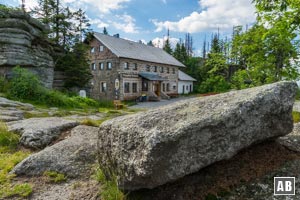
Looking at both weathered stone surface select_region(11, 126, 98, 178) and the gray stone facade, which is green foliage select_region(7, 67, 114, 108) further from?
the gray stone facade

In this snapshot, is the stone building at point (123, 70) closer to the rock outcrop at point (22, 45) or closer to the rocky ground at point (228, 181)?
the rock outcrop at point (22, 45)

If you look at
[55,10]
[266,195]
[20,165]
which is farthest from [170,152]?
[55,10]

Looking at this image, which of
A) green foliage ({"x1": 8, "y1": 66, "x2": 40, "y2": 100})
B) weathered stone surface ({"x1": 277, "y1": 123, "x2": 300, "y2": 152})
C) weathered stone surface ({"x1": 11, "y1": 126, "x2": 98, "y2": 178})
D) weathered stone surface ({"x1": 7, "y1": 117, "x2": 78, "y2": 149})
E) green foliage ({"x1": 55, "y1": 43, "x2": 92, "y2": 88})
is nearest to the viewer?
weathered stone surface ({"x1": 277, "y1": 123, "x2": 300, "y2": 152})

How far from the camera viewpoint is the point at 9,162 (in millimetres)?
3533

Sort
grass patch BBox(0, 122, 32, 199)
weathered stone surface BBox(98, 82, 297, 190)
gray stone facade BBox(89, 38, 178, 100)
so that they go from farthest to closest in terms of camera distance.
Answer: gray stone facade BBox(89, 38, 178, 100) → grass patch BBox(0, 122, 32, 199) → weathered stone surface BBox(98, 82, 297, 190)

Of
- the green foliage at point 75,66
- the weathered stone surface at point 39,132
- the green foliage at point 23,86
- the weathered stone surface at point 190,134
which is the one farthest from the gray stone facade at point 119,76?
the weathered stone surface at point 190,134

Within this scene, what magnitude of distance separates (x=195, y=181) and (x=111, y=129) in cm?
103

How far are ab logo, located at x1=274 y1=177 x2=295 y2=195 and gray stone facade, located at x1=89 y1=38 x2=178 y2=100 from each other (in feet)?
74.4

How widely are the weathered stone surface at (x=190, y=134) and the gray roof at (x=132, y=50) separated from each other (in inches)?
903

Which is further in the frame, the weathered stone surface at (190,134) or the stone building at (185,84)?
the stone building at (185,84)

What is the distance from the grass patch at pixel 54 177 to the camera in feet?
9.71

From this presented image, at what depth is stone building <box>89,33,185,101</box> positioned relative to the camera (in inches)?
998

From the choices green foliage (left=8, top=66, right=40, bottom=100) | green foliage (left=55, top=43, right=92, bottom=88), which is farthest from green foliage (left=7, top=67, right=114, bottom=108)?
green foliage (left=55, top=43, right=92, bottom=88)

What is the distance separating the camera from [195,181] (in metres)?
2.32
